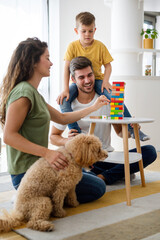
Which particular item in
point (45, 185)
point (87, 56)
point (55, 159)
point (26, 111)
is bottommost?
point (45, 185)

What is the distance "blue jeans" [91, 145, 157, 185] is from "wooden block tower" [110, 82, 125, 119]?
563 mm

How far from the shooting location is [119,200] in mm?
2100

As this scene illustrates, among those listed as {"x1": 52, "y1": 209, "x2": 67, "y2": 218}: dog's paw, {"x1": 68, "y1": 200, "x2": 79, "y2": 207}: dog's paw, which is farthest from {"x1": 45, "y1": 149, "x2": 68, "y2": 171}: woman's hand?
{"x1": 68, "y1": 200, "x2": 79, "y2": 207}: dog's paw

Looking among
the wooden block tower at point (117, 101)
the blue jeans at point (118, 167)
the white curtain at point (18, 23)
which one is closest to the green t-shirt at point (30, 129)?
the wooden block tower at point (117, 101)

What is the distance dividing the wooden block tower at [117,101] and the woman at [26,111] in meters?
0.57

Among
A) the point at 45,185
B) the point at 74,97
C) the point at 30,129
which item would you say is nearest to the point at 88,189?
the point at 45,185

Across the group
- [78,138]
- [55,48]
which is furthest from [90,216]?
[55,48]

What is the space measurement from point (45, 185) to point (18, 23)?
3632 millimetres

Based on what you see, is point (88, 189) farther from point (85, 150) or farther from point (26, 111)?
point (26, 111)

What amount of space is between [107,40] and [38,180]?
13.3 ft

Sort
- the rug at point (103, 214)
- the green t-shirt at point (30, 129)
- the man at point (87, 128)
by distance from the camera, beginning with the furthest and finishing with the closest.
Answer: the man at point (87, 128) → the green t-shirt at point (30, 129) → the rug at point (103, 214)

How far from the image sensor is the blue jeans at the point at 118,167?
8.31ft

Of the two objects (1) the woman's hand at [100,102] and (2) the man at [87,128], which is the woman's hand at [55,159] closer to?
(1) the woman's hand at [100,102]

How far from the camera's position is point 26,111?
5.49 feet
